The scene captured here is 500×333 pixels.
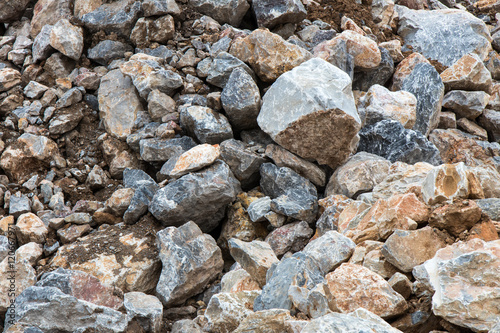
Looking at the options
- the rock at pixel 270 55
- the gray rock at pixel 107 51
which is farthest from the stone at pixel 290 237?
the gray rock at pixel 107 51

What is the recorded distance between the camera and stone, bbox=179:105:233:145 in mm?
6133

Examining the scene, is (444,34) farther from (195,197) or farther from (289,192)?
(195,197)

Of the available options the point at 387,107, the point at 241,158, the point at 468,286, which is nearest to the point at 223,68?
the point at 241,158

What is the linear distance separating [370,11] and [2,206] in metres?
7.29

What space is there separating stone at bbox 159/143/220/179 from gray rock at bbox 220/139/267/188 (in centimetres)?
20

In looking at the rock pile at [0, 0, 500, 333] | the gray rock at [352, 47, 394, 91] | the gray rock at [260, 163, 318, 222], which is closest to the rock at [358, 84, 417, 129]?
the rock pile at [0, 0, 500, 333]

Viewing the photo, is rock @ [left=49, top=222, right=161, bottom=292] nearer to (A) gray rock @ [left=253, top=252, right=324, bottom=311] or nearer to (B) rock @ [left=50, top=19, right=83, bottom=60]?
(A) gray rock @ [left=253, top=252, right=324, bottom=311]

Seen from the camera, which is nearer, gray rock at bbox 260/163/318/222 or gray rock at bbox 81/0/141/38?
gray rock at bbox 260/163/318/222

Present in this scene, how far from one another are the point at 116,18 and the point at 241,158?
11.5 ft

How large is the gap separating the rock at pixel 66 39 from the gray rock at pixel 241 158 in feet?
10.3

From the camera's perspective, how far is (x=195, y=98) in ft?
21.3

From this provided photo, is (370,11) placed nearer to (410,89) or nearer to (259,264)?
(410,89)

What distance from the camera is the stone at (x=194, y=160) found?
18.7ft

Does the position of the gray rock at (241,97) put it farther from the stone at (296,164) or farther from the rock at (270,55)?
the stone at (296,164)
